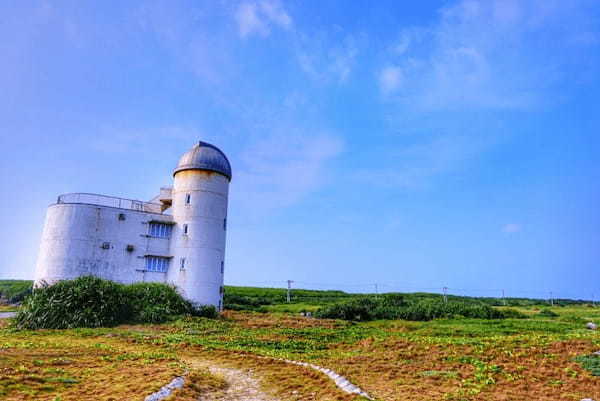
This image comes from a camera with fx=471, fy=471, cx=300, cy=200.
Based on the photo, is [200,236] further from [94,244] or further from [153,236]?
[94,244]

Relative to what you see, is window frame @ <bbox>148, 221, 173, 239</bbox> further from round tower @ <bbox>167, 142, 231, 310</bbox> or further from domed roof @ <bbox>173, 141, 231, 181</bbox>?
domed roof @ <bbox>173, 141, 231, 181</bbox>

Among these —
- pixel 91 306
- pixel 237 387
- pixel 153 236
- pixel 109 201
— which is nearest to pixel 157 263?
pixel 153 236

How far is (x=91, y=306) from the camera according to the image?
2530cm

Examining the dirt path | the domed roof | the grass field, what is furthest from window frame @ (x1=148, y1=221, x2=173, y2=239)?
the dirt path

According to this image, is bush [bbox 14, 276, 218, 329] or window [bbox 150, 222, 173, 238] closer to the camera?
bush [bbox 14, 276, 218, 329]

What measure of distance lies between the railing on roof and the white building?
2.6 inches

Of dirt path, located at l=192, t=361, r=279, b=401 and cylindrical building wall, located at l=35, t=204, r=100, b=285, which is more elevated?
cylindrical building wall, located at l=35, t=204, r=100, b=285

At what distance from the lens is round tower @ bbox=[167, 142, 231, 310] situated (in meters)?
32.8

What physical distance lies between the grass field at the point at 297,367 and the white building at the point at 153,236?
9897 millimetres

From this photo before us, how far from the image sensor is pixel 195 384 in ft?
36.8

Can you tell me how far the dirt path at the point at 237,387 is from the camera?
10.6 m

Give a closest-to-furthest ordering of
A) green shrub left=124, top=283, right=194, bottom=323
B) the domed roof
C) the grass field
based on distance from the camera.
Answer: the grass field < green shrub left=124, top=283, right=194, bottom=323 < the domed roof

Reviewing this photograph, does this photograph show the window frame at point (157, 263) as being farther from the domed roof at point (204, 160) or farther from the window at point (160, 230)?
the domed roof at point (204, 160)

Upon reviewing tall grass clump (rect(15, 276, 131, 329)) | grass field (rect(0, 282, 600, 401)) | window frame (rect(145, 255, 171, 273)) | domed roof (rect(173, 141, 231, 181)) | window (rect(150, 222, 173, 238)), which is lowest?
grass field (rect(0, 282, 600, 401))
